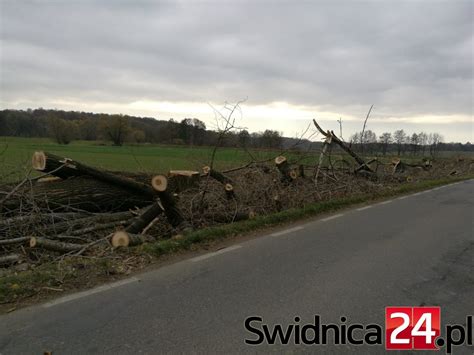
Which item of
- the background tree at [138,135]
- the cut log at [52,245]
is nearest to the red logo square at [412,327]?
the cut log at [52,245]

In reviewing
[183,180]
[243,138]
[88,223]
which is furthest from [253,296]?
[243,138]

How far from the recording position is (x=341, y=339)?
303cm

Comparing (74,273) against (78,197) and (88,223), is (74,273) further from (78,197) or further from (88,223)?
(78,197)

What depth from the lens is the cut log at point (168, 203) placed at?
5.74 m

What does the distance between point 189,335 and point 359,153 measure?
1421cm

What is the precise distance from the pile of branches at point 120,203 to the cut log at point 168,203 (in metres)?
0.02

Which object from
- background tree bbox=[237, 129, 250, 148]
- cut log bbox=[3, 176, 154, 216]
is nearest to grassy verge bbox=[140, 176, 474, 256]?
cut log bbox=[3, 176, 154, 216]

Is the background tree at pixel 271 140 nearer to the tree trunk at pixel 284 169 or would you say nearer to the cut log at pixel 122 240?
the tree trunk at pixel 284 169

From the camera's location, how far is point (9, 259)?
196 inches

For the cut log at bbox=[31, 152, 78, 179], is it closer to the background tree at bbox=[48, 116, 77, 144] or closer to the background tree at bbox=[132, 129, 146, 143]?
the background tree at bbox=[132, 129, 146, 143]

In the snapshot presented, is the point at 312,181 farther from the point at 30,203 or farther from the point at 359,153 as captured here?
the point at 30,203

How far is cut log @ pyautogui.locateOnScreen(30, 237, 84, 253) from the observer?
198 inches

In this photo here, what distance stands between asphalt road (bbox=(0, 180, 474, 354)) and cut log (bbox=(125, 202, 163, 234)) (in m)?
1.55

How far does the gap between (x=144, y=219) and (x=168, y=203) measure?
0.51m
